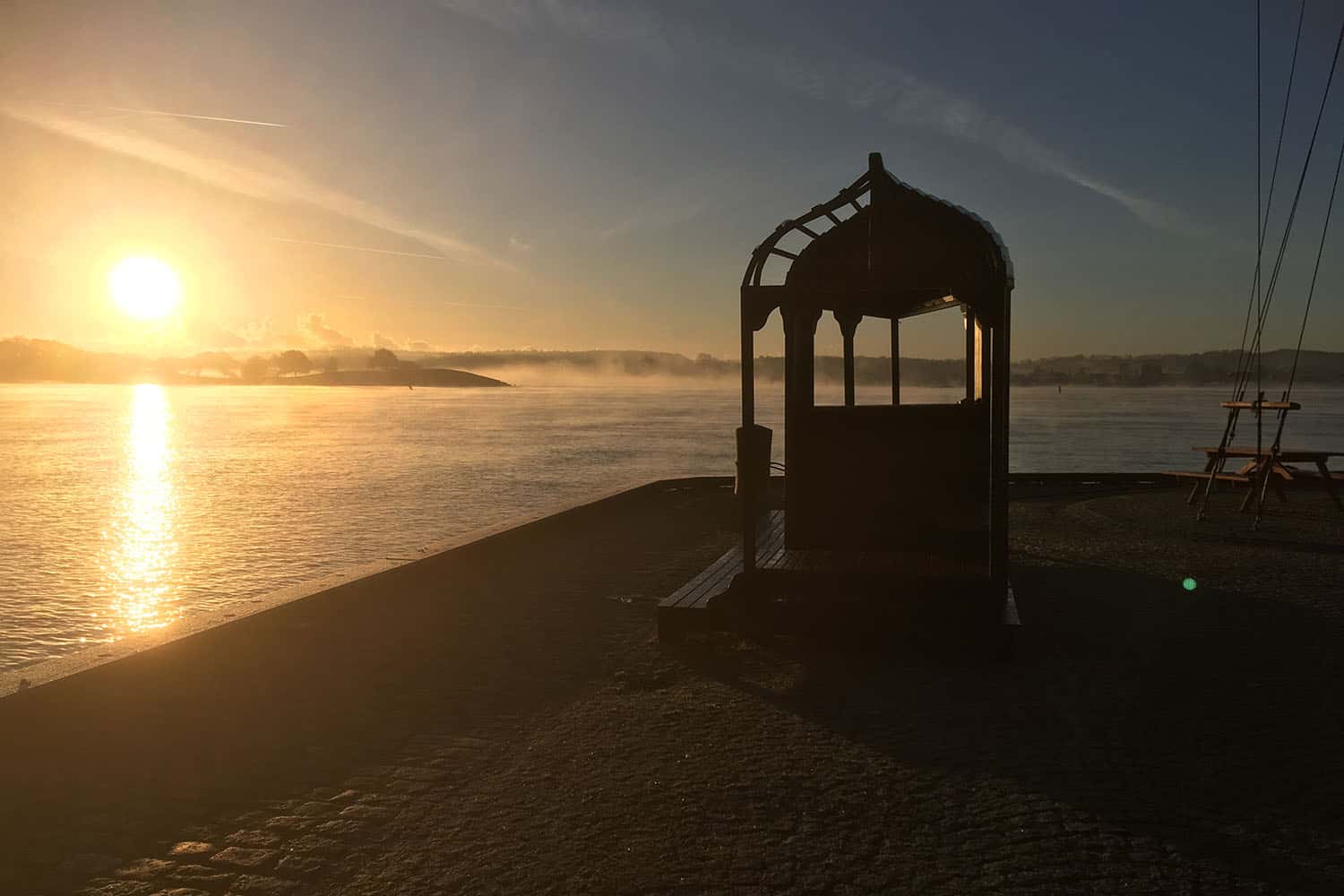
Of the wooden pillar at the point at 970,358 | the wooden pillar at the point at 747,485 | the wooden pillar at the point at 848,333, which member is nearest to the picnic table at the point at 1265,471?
the wooden pillar at the point at 970,358

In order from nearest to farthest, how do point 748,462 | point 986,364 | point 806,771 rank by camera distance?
point 806,771, point 748,462, point 986,364

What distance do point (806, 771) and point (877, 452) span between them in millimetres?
3867

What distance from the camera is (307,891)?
140 inches

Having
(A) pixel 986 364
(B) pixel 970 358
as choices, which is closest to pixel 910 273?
(A) pixel 986 364

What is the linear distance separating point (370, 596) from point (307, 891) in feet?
16.3

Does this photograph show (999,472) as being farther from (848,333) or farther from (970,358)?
(848,333)

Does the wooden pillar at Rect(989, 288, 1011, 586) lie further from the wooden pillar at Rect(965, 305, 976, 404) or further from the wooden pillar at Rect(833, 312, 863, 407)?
the wooden pillar at Rect(833, 312, 863, 407)

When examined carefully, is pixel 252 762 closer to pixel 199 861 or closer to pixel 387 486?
pixel 199 861

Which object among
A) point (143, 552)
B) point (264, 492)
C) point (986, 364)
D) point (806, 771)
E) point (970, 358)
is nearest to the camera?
point (806, 771)

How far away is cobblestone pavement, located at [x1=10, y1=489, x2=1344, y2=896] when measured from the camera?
367 centimetres

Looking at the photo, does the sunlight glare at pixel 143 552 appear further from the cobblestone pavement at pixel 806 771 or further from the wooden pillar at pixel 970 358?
the wooden pillar at pixel 970 358

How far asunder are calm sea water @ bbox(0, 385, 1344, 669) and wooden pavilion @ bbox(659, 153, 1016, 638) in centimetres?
491

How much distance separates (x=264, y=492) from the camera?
2361cm

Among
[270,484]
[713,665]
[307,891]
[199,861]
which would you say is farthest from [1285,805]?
[270,484]
